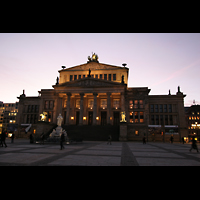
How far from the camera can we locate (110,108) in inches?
1823

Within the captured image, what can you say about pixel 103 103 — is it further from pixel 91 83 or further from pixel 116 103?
pixel 91 83

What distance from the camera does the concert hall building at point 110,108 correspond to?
45.6 metres

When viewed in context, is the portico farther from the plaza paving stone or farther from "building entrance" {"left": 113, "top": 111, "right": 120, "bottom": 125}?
the plaza paving stone

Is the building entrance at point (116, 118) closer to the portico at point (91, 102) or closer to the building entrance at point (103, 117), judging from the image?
the portico at point (91, 102)

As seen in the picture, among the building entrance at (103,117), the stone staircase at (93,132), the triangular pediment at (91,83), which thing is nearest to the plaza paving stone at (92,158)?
the stone staircase at (93,132)

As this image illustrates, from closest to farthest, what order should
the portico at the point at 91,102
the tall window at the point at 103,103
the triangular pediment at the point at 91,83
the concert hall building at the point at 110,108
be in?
1. the concert hall building at the point at 110,108
2. the portico at the point at 91,102
3. the triangular pediment at the point at 91,83
4. the tall window at the point at 103,103

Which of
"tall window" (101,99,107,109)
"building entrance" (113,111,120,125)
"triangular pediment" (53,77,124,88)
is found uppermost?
"triangular pediment" (53,77,124,88)

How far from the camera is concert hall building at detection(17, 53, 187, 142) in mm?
45562

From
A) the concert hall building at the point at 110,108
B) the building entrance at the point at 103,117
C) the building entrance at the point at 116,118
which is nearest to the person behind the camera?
the concert hall building at the point at 110,108

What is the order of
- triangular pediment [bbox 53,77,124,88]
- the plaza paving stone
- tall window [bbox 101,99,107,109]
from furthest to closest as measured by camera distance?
1. tall window [bbox 101,99,107,109]
2. triangular pediment [bbox 53,77,124,88]
3. the plaza paving stone

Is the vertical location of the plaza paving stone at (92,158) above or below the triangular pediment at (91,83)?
below

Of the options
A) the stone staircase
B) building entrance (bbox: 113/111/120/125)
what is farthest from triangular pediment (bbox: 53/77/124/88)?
the stone staircase
